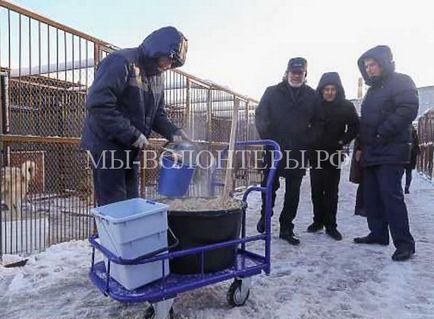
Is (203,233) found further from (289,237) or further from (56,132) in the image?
(56,132)

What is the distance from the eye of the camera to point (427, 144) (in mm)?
13438

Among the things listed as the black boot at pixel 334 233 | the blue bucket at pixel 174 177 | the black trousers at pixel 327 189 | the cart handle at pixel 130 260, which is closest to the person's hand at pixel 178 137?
the blue bucket at pixel 174 177

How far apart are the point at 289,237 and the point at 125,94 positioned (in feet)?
9.01

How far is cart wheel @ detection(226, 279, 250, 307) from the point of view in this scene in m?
2.93

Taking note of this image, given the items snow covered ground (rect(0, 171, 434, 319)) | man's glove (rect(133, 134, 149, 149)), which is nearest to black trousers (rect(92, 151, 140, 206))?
man's glove (rect(133, 134, 149, 149))

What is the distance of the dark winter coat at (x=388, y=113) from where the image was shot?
404 cm

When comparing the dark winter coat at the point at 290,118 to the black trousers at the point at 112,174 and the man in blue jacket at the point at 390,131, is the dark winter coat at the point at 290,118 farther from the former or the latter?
the black trousers at the point at 112,174

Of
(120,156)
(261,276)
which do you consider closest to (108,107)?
(120,156)

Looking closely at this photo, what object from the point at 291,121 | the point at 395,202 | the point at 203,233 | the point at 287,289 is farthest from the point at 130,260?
the point at 395,202

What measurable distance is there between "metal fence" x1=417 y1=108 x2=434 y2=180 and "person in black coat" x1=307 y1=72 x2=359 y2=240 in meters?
8.74

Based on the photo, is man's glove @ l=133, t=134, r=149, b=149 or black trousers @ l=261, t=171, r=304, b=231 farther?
black trousers @ l=261, t=171, r=304, b=231

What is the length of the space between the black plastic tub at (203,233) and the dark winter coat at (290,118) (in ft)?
6.66

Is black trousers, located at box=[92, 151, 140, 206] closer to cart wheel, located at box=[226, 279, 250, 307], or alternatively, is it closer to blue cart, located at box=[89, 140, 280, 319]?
blue cart, located at box=[89, 140, 280, 319]

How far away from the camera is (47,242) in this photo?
525 centimetres
